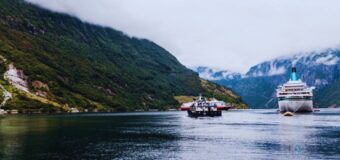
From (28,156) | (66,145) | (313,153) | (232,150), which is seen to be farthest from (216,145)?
(28,156)

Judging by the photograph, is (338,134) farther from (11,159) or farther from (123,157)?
(11,159)

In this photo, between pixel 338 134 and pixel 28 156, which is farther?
pixel 338 134

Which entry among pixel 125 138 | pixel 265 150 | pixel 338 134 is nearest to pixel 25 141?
pixel 125 138

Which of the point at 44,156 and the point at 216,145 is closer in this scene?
the point at 44,156

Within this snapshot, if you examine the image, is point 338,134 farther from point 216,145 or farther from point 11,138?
point 11,138

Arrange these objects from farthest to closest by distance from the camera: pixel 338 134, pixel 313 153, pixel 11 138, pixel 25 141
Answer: pixel 338 134 → pixel 11 138 → pixel 25 141 → pixel 313 153

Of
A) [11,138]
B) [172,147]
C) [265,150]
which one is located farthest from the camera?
[11,138]

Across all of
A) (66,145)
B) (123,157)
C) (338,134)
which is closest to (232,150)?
(123,157)

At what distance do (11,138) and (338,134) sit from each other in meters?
116

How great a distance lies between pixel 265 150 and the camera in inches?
4535

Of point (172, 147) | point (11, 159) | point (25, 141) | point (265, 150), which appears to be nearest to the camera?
point (11, 159)

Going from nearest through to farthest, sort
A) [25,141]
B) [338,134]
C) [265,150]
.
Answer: [265,150] → [25,141] → [338,134]

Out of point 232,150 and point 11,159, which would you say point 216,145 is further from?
point 11,159

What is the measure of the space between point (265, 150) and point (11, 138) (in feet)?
281
